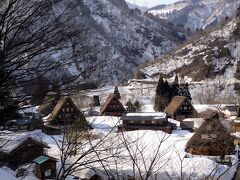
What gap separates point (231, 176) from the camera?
15297mm

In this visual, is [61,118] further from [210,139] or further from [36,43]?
[36,43]

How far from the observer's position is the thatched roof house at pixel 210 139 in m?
18.6

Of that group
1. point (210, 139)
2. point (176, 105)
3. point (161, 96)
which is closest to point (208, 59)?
point (161, 96)

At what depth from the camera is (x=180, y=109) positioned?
31734 mm

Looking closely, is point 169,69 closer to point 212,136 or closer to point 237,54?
point 237,54

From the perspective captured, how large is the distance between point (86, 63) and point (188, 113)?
2885 centimetres

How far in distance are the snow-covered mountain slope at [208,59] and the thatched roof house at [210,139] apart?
37561mm

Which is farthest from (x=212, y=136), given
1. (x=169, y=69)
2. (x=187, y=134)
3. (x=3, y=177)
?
(x=169, y=69)

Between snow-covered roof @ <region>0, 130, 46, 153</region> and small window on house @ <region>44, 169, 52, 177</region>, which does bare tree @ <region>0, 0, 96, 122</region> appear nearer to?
snow-covered roof @ <region>0, 130, 46, 153</region>

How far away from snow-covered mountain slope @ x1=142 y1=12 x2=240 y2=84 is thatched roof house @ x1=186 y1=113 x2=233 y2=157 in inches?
1479

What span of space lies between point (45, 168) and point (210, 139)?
867cm

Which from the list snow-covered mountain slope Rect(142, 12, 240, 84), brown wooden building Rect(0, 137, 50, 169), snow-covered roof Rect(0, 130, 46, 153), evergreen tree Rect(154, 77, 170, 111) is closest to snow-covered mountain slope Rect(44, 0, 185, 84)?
snow-covered mountain slope Rect(142, 12, 240, 84)

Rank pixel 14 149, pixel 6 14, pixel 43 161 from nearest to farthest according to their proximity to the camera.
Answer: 1. pixel 6 14
2. pixel 43 161
3. pixel 14 149

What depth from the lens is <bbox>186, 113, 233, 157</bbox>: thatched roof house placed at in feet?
61.1
